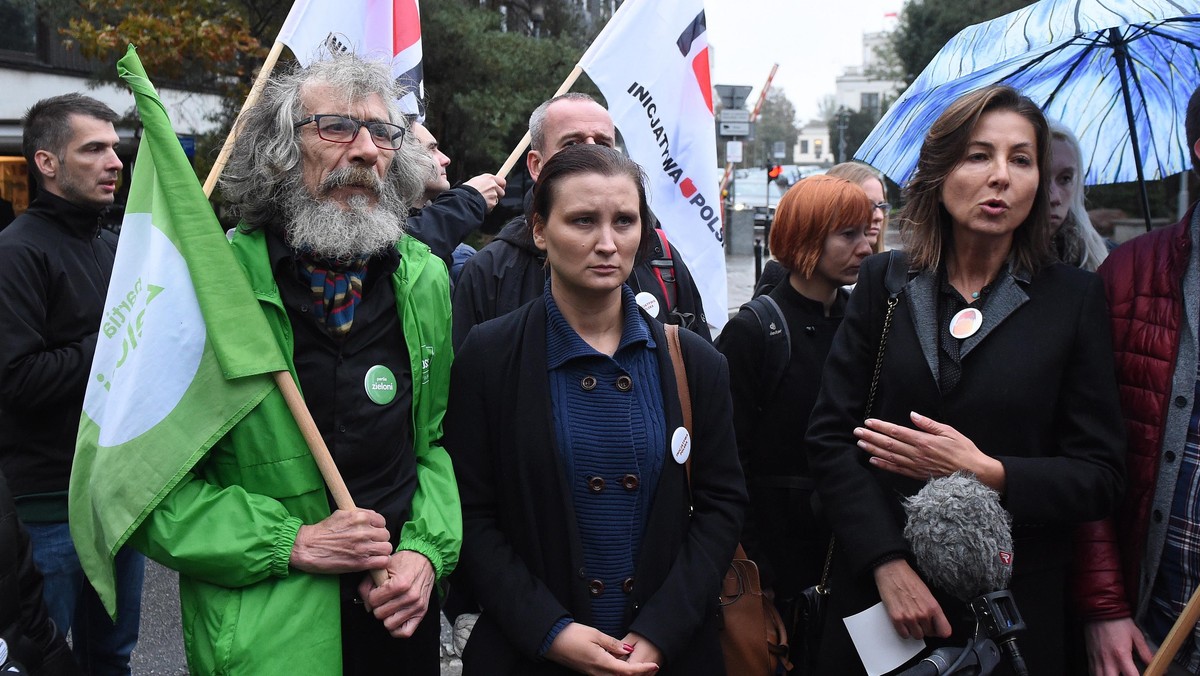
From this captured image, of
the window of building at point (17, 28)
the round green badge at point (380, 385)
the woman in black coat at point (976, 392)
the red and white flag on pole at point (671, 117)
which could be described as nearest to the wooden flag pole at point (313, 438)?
the round green badge at point (380, 385)

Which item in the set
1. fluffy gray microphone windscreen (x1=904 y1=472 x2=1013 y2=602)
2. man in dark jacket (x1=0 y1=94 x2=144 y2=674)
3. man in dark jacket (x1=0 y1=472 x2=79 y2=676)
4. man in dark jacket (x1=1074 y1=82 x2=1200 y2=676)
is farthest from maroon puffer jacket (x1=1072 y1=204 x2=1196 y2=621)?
man in dark jacket (x1=0 y1=94 x2=144 y2=674)

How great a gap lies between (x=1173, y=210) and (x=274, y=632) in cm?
1816

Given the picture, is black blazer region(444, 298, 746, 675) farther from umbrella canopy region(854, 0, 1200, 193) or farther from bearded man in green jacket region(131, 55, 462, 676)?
umbrella canopy region(854, 0, 1200, 193)

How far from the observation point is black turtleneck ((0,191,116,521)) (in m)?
3.52

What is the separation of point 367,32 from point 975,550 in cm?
349

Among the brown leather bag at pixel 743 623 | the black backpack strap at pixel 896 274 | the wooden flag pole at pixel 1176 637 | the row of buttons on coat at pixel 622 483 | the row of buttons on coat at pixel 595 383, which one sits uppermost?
the black backpack strap at pixel 896 274

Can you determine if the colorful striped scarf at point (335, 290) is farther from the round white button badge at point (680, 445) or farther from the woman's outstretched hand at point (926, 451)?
the woman's outstretched hand at point (926, 451)

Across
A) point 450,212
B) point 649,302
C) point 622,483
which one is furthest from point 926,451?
point 450,212

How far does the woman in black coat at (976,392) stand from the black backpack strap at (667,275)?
97 cm

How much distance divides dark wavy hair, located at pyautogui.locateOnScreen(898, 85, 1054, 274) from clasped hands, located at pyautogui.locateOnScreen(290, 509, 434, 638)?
1510mm

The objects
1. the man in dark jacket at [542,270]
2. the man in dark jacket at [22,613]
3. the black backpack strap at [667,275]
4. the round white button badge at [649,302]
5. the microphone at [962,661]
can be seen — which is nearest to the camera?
the microphone at [962,661]

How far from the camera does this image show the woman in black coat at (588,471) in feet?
7.87

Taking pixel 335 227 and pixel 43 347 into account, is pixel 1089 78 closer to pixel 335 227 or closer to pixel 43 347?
pixel 335 227

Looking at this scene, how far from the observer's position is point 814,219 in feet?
11.7
